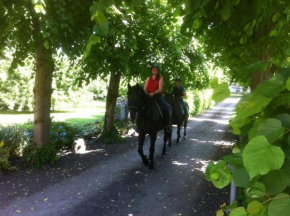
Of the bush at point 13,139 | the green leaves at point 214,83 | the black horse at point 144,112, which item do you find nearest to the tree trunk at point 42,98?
the bush at point 13,139

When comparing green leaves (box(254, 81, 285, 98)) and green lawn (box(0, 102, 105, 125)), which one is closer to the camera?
green leaves (box(254, 81, 285, 98))

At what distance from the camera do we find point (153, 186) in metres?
6.73

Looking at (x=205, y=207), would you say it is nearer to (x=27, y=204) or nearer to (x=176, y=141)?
(x=27, y=204)

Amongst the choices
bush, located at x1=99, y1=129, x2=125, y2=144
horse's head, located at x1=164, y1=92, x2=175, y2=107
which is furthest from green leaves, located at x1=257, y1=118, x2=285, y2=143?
bush, located at x1=99, y1=129, x2=125, y2=144

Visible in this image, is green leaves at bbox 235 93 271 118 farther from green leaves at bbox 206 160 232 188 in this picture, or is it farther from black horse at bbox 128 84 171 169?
black horse at bbox 128 84 171 169

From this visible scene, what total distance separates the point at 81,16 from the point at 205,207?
207 inches

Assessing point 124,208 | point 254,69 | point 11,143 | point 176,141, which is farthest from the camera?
point 176,141

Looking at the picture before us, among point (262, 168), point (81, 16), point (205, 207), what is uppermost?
point (81, 16)

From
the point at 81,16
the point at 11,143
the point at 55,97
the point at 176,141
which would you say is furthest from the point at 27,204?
the point at 55,97

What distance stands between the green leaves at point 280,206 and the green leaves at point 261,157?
12cm

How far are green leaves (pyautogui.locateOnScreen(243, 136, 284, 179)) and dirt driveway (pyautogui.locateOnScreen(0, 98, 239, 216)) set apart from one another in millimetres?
4806

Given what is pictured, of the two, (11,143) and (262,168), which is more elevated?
(262,168)

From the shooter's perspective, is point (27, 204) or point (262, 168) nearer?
point (262, 168)

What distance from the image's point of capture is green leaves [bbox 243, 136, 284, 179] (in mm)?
780
